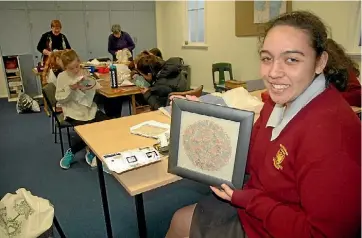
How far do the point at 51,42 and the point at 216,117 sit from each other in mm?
4549

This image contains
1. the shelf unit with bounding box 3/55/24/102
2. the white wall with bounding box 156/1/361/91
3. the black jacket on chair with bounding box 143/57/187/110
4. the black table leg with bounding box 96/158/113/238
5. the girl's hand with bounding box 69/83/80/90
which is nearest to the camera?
the black table leg with bounding box 96/158/113/238

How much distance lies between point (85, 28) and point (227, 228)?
20.3ft

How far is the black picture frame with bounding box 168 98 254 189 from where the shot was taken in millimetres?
1043

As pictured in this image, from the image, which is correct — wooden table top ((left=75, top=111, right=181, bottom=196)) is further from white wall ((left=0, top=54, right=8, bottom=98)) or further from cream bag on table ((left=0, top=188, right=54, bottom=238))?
white wall ((left=0, top=54, right=8, bottom=98))

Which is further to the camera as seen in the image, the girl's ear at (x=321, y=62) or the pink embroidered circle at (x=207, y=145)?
the pink embroidered circle at (x=207, y=145)

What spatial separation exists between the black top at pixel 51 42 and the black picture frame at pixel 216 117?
14.2ft

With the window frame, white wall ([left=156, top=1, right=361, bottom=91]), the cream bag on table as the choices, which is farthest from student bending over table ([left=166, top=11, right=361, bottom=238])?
the window frame

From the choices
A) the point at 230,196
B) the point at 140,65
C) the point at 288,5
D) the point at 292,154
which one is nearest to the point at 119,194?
the point at 140,65

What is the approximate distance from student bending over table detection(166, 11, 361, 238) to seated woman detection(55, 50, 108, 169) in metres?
2.11

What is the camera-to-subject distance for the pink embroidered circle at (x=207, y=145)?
43.0 inches

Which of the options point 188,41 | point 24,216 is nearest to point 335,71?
point 24,216

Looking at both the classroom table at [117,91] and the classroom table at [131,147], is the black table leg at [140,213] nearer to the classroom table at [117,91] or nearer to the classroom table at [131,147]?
the classroom table at [131,147]

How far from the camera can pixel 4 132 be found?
13.7ft

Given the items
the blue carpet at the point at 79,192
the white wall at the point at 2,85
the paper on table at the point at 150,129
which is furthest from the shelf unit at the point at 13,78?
the paper on table at the point at 150,129
